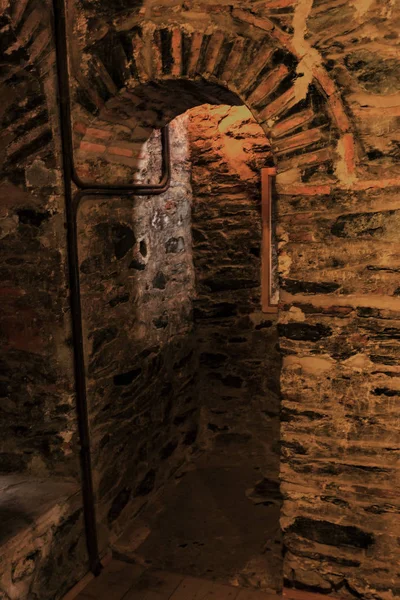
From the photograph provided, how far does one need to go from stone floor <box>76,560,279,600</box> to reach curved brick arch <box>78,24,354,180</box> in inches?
76.7

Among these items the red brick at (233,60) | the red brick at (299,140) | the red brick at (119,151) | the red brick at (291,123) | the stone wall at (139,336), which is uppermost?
the red brick at (233,60)

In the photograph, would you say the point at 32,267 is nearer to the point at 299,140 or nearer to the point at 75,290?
the point at 75,290

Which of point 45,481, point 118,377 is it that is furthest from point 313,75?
point 45,481

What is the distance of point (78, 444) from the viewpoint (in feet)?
9.23

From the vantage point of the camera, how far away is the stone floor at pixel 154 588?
8.81 ft

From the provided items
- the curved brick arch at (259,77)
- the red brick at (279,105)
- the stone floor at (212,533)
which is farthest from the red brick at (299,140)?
the stone floor at (212,533)

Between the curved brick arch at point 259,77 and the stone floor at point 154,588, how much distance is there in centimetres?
195

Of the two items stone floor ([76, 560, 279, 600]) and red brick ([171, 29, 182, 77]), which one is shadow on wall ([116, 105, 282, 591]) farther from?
red brick ([171, 29, 182, 77])

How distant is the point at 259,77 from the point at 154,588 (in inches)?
91.6

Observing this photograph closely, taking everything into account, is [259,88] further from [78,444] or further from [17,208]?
[78,444]

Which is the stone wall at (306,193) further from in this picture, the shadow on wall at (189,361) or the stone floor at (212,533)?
the stone floor at (212,533)

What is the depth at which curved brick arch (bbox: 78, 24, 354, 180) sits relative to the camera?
220 cm

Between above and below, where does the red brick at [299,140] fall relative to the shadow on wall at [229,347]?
above

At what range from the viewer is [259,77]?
7.43ft
